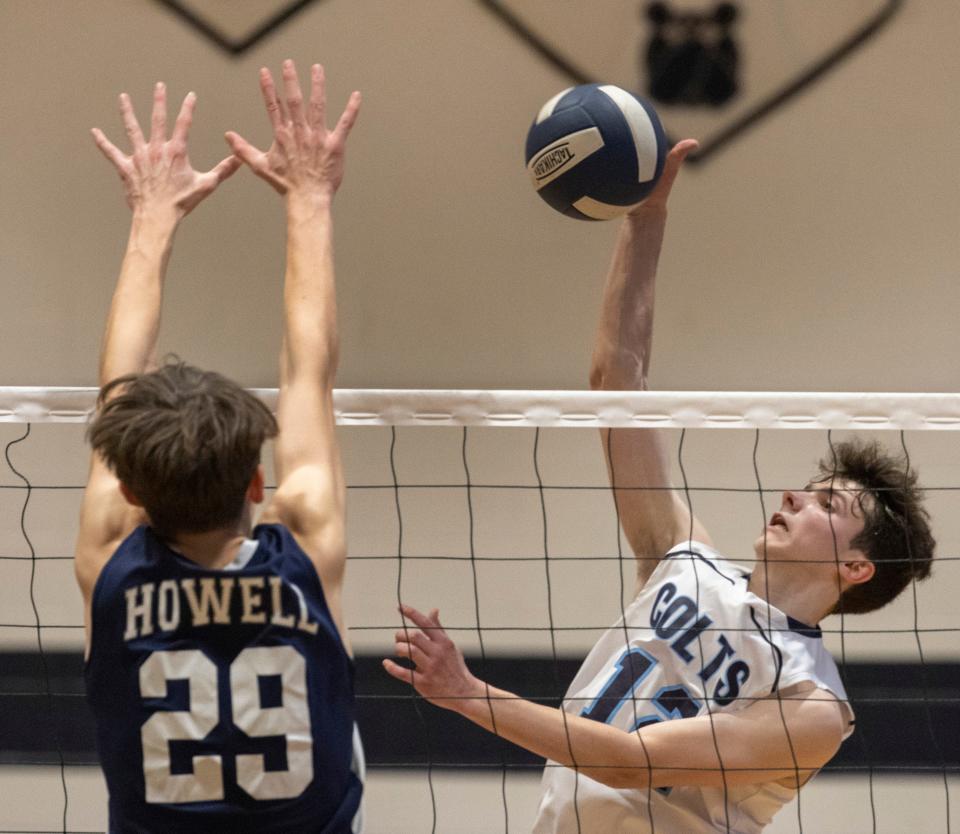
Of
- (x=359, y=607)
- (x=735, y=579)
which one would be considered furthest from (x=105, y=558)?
(x=359, y=607)

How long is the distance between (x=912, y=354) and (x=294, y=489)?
358 cm

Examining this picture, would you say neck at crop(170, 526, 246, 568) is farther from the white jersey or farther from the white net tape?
the white jersey

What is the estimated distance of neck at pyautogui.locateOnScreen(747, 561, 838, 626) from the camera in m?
2.71

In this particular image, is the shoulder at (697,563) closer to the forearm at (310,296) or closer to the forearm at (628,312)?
the forearm at (628,312)

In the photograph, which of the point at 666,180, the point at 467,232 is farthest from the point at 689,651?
the point at 467,232

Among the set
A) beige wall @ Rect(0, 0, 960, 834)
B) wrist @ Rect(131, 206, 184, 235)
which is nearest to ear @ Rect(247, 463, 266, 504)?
wrist @ Rect(131, 206, 184, 235)

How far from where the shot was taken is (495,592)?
462cm

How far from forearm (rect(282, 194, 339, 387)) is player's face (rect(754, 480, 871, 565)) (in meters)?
1.19

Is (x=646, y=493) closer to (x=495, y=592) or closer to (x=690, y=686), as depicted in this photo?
(x=690, y=686)

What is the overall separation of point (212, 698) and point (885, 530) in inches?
64.9

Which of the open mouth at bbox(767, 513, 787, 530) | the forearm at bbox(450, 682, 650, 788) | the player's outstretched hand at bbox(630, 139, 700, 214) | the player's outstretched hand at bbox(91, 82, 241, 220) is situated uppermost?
the player's outstretched hand at bbox(630, 139, 700, 214)

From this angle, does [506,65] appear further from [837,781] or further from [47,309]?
[837,781]

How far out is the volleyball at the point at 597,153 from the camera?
9.10 ft

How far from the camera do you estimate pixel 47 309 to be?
4801mm
